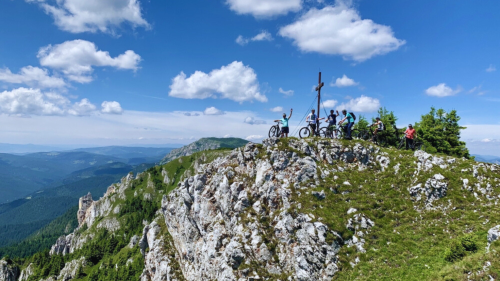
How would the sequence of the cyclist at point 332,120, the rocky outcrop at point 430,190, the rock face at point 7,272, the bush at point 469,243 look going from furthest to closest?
the rock face at point 7,272 < the cyclist at point 332,120 < the rocky outcrop at point 430,190 < the bush at point 469,243

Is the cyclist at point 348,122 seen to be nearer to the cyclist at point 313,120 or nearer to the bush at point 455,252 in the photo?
the cyclist at point 313,120

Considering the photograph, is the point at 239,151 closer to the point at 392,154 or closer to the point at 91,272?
the point at 392,154

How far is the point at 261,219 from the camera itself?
31719mm

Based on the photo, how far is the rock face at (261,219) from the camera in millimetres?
25719

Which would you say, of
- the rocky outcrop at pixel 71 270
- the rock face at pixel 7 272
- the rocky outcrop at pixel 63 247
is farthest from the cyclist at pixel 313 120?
the rocky outcrop at pixel 63 247

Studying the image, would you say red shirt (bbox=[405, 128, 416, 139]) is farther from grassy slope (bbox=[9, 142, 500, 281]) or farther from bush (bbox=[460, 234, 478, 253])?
bush (bbox=[460, 234, 478, 253])

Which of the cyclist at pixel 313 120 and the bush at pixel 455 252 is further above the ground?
the cyclist at pixel 313 120

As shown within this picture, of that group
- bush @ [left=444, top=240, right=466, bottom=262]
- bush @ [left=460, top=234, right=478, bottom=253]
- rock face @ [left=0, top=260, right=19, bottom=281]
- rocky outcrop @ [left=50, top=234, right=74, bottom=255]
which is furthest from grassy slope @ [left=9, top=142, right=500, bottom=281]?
rocky outcrop @ [left=50, top=234, right=74, bottom=255]

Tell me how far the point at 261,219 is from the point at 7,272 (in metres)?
191

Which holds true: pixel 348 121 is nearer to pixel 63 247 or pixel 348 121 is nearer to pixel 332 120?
pixel 332 120

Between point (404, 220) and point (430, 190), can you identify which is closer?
point (404, 220)

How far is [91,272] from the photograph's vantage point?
11631 cm

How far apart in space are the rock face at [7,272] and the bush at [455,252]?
208919 mm

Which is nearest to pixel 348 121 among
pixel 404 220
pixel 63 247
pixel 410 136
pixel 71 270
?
pixel 410 136
